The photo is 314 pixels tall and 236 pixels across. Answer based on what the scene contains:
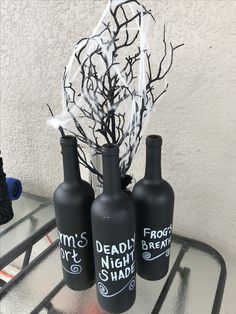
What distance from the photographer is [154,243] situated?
61 centimetres

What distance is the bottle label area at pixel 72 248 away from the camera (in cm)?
59

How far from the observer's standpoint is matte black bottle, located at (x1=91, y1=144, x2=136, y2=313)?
505 millimetres

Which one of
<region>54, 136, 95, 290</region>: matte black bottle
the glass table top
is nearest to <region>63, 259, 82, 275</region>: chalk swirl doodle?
<region>54, 136, 95, 290</region>: matte black bottle

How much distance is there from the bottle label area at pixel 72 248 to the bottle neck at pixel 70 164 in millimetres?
110

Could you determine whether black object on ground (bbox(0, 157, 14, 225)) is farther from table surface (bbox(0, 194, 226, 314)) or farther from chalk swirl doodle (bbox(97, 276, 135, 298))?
chalk swirl doodle (bbox(97, 276, 135, 298))

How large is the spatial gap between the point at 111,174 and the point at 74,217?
0.42 feet

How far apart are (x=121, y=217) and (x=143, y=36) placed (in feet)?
1.00

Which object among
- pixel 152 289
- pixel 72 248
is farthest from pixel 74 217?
pixel 152 289

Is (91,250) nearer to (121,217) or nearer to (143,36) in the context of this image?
(121,217)

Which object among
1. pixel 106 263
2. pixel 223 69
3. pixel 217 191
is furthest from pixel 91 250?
pixel 223 69

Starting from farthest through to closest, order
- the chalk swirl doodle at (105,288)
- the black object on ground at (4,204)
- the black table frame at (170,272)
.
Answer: the black object on ground at (4,204) < the black table frame at (170,272) < the chalk swirl doodle at (105,288)

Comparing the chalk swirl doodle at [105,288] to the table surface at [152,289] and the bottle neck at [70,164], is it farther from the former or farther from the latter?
the bottle neck at [70,164]

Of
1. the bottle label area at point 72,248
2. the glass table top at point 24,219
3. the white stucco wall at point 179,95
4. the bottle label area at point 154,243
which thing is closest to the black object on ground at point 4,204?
the glass table top at point 24,219

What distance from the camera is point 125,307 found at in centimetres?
61
